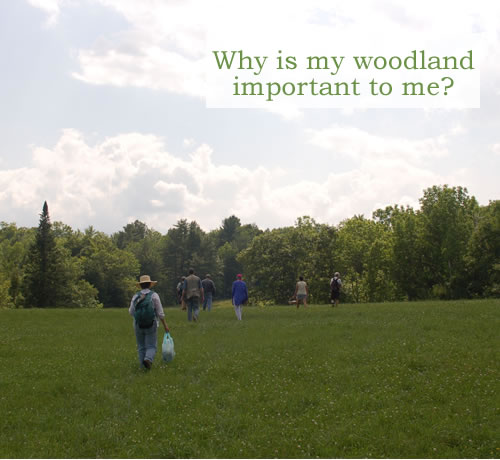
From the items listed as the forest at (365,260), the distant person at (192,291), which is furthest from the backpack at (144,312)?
the forest at (365,260)

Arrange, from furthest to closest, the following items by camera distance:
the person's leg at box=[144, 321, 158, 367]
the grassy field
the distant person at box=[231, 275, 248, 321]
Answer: the distant person at box=[231, 275, 248, 321], the person's leg at box=[144, 321, 158, 367], the grassy field

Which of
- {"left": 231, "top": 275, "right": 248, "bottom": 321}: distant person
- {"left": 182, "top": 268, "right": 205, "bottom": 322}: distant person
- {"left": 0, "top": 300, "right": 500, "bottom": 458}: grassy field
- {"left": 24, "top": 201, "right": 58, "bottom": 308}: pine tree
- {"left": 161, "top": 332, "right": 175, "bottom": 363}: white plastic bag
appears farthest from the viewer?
{"left": 24, "top": 201, "right": 58, "bottom": 308}: pine tree

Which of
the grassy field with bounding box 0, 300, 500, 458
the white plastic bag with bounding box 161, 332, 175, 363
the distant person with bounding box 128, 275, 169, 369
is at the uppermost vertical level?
the distant person with bounding box 128, 275, 169, 369

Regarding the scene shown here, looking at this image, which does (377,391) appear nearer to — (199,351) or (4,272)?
(199,351)

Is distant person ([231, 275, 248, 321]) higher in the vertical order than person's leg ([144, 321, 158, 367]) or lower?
higher

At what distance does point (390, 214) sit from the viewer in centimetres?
10831

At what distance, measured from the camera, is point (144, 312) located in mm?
16047

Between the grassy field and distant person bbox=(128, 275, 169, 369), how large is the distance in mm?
471

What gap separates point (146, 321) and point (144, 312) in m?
0.25

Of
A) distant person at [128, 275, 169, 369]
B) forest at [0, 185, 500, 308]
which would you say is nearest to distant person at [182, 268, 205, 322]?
distant person at [128, 275, 169, 369]

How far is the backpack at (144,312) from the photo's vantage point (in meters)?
16.0

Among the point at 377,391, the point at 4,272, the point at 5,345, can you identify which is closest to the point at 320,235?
the point at 4,272

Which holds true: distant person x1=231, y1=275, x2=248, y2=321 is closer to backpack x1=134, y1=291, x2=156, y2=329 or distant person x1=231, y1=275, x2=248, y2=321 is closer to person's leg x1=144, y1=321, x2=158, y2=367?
person's leg x1=144, y1=321, x2=158, y2=367

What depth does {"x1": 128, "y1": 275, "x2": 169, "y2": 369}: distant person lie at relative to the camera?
52.6 feet
